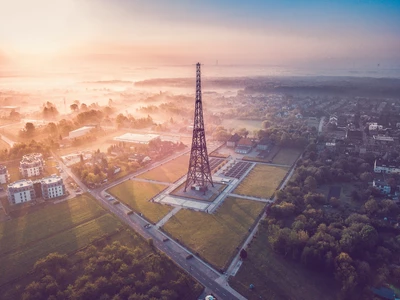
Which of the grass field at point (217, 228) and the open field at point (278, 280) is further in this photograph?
the grass field at point (217, 228)

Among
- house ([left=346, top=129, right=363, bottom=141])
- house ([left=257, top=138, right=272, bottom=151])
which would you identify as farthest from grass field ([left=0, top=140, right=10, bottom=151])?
house ([left=346, top=129, right=363, bottom=141])

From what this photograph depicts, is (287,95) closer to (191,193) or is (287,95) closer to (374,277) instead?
(191,193)

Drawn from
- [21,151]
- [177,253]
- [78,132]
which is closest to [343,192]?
[177,253]

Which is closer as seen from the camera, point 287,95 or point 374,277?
point 374,277

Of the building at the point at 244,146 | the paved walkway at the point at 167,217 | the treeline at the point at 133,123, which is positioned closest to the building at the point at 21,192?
the paved walkway at the point at 167,217

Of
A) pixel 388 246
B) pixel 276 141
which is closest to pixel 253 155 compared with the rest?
pixel 276 141

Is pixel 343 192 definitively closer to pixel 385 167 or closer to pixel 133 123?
pixel 385 167

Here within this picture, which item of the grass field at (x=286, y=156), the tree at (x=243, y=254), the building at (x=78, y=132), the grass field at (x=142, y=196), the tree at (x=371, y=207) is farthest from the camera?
the building at (x=78, y=132)

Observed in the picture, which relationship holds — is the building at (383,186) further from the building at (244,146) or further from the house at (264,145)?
the building at (244,146)
